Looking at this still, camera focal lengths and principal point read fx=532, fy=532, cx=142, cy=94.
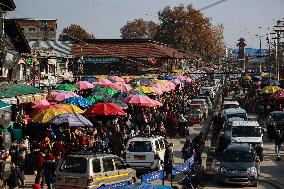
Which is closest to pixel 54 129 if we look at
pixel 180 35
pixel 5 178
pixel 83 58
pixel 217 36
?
pixel 5 178

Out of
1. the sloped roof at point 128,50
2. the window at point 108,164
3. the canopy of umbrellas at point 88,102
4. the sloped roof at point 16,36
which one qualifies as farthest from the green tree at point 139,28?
the window at point 108,164

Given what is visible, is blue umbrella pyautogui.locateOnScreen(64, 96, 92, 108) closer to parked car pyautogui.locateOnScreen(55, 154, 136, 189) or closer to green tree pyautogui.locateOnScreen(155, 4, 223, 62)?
parked car pyautogui.locateOnScreen(55, 154, 136, 189)

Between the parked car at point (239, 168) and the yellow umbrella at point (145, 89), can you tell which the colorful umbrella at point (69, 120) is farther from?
the yellow umbrella at point (145, 89)

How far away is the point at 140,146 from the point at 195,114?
859 inches

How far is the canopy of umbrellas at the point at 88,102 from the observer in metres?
22.3

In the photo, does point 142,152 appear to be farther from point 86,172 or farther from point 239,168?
point 86,172

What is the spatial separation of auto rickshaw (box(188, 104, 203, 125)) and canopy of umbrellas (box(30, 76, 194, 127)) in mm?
2894

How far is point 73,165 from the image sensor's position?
50.6 ft

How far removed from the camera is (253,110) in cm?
5112

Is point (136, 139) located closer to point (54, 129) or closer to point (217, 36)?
point (54, 129)

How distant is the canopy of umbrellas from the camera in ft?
73.2

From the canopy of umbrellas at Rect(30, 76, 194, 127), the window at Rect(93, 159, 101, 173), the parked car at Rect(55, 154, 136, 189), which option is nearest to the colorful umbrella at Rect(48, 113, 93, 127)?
the canopy of umbrellas at Rect(30, 76, 194, 127)

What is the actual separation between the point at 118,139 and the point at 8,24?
9873 mm

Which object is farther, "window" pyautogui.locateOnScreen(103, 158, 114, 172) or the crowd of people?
the crowd of people
